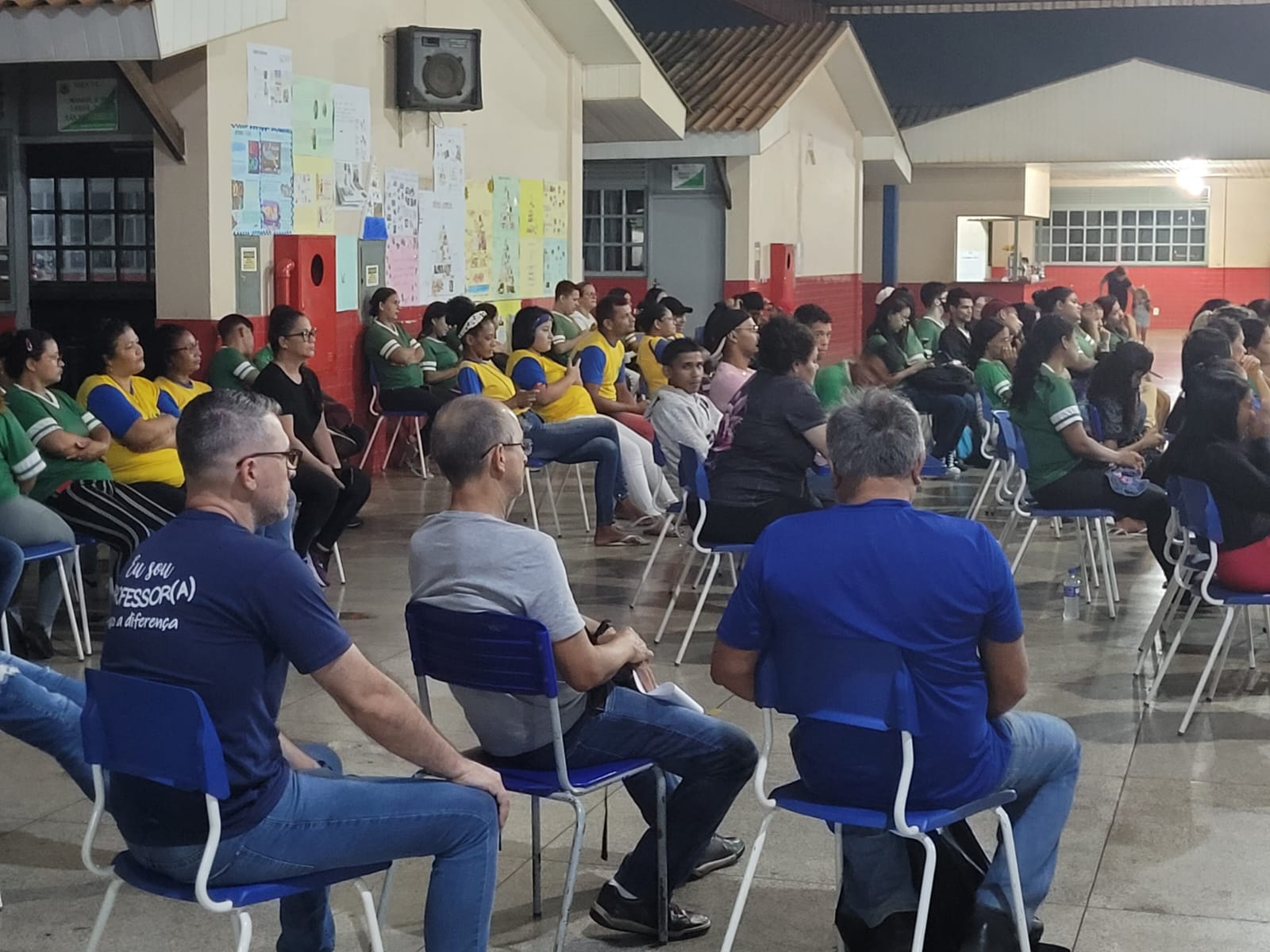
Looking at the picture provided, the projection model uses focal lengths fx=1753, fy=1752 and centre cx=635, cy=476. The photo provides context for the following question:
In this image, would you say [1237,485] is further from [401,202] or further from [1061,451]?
[401,202]

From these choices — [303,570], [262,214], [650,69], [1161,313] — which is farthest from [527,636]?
[1161,313]

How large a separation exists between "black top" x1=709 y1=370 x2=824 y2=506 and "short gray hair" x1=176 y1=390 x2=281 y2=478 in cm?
362

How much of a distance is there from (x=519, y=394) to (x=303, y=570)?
20.7 feet

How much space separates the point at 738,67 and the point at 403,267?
8.70 meters

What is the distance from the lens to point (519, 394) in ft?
30.1

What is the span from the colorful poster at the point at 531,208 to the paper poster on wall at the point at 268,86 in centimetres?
372

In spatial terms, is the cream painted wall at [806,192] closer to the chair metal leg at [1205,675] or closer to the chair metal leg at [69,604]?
the chair metal leg at [69,604]

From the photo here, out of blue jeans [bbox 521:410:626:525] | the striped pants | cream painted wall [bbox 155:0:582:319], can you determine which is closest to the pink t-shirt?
blue jeans [bbox 521:410:626:525]

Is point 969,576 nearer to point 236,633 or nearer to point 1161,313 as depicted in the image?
point 236,633

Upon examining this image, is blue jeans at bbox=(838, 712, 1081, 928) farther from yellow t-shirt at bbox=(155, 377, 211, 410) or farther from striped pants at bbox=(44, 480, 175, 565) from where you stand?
yellow t-shirt at bbox=(155, 377, 211, 410)

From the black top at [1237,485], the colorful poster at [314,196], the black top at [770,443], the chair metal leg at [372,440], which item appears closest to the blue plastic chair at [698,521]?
the black top at [770,443]

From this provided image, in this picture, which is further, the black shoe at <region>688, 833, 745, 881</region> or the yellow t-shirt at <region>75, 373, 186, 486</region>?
the yellow t-shirt at <region>75, 373, 186, 486</region>

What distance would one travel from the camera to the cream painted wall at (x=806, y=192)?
1842 centimetres

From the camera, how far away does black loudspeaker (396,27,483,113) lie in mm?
11594
